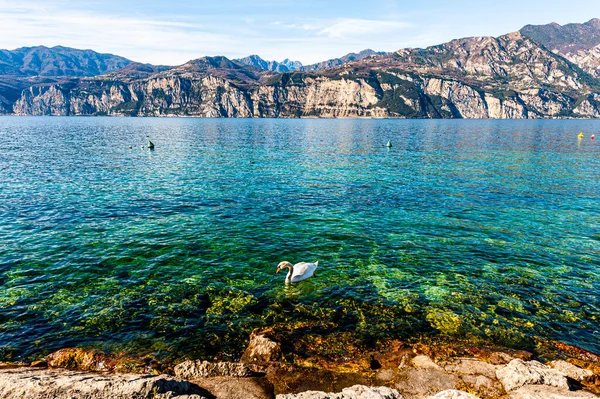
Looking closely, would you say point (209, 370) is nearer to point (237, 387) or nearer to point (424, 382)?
point (237, 387)

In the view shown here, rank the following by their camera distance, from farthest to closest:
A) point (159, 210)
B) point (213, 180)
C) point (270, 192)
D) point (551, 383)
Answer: point (213, 180)
point (270, 192)
point (159, 210)
point (551, 383)

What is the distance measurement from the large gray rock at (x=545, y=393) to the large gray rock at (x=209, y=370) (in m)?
9.93

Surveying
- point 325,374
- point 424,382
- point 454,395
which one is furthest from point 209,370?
point 454,395

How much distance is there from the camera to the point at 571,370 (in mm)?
13477

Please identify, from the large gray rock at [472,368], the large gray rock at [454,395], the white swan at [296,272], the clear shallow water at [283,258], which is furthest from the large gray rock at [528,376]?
the white swan at [296,272]

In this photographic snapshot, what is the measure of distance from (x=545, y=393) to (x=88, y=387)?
15163mm

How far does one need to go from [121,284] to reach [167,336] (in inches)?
282

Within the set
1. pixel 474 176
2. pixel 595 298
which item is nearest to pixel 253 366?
pixel 595 298

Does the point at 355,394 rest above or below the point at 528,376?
above

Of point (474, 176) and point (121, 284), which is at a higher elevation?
point (474, 176)

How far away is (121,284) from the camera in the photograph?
21.3 metres

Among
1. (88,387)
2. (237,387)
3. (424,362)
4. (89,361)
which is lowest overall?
(89,361)

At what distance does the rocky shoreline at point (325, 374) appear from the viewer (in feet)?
33.6

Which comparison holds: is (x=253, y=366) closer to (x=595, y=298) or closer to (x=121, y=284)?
(x=121, y=284)
